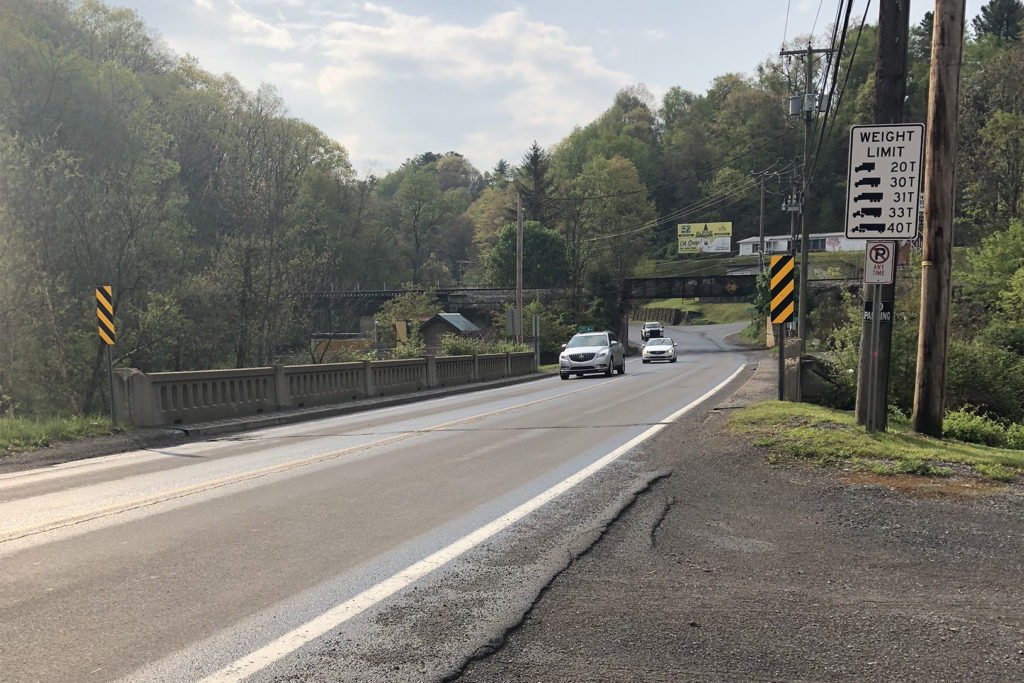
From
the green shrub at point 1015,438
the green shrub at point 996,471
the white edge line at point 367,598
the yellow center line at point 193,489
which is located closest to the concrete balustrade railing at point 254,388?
the yellow center line at point 193,489

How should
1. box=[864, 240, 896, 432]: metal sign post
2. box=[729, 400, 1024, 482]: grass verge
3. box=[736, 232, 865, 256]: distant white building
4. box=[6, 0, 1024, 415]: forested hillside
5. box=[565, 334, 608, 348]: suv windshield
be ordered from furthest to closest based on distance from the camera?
box=[736, 232, 865, 256]: distant white building
box=[565, 334, 608, 348]: suv windshield
box=[6, 0, 1024, 415]: forested hillside
box=[864, 240, 896, 432]: metal sign post
box=[729, 400, 1024, 482]: grass verge

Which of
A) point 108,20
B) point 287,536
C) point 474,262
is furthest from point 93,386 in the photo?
point 474,262

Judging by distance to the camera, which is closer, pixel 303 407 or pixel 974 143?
pixel 303 407

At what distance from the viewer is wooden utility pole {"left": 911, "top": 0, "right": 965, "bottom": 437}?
9547 millimetres

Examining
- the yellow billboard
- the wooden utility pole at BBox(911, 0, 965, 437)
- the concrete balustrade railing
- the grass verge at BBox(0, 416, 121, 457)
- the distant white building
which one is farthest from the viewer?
the distant white building

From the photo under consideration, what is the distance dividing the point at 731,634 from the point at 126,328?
106 feet

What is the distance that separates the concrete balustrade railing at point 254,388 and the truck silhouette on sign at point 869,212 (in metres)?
12.4

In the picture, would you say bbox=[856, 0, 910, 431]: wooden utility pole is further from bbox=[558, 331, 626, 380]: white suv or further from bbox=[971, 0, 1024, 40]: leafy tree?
bbox=[971, 0, 1024, 40]: leafy tree

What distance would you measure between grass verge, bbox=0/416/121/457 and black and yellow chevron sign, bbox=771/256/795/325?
12.6 metres

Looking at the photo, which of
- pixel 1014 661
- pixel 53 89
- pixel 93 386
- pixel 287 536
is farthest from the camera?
pixel 53 89

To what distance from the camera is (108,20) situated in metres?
55.3

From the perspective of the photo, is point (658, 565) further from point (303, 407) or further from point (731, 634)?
point (303, 407)

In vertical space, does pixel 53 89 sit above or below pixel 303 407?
above

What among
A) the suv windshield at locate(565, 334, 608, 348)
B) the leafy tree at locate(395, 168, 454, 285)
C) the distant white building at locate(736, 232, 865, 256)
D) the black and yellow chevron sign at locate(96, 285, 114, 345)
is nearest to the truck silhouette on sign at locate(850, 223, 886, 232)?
the black and yellow chevron sign at locate(96, 285, 114, 345)
